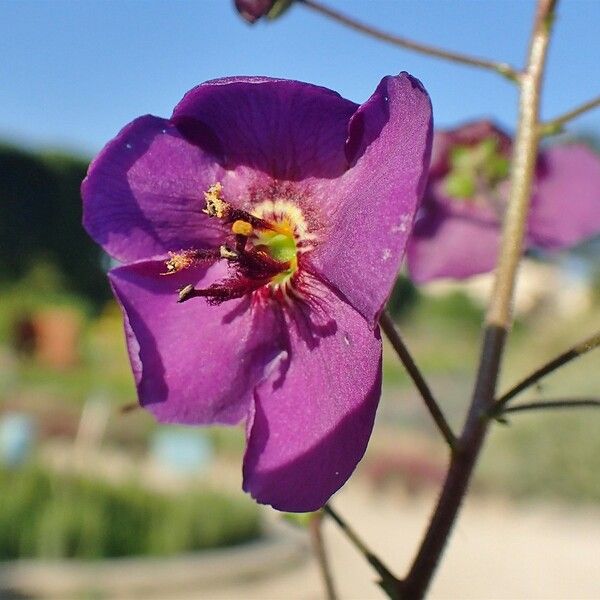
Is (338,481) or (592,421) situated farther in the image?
(592,421)

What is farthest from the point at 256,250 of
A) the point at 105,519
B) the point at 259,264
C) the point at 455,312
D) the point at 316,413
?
the point at 455,312

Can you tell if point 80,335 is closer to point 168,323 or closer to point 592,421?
point 592,421

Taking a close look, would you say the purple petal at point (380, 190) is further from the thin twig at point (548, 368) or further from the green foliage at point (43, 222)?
the green foliage at point (43, 222)

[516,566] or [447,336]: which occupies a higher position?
[516,566]

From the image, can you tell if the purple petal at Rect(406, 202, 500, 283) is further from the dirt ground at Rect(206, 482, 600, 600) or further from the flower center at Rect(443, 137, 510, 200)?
the dirt ground at Rect(206, 482, 600, 600)

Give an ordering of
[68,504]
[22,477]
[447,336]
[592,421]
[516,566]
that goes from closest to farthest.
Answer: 1. [68,504]
2. [22,477]
3. [516,566]
4. [592,421]
5. [447,336]

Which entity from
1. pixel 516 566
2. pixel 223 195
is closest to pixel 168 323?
pixel 223 195

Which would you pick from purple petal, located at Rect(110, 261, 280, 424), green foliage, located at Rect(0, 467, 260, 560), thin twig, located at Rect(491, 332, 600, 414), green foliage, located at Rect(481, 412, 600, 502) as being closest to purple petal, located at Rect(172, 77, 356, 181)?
purple petal, located at Rect(110, 261, 280, 424)
